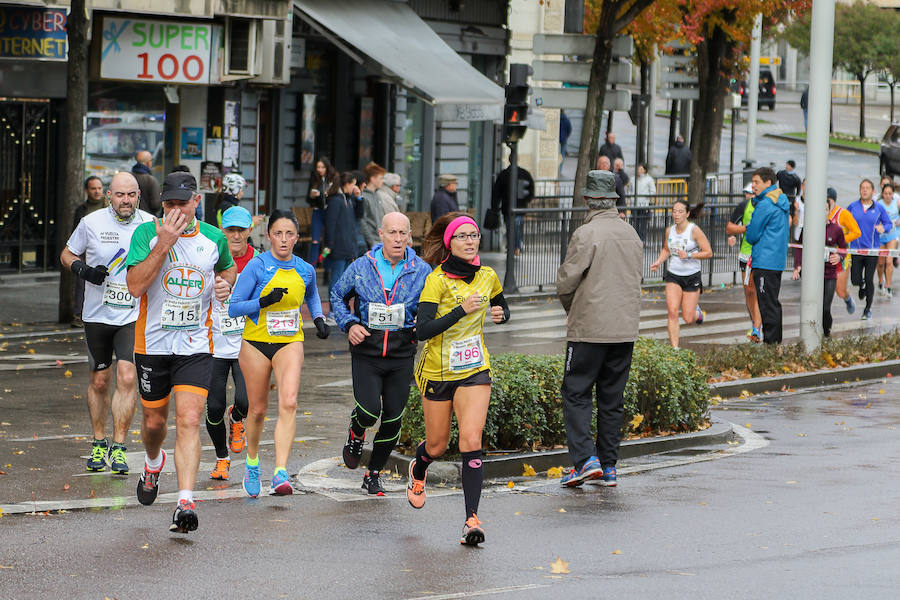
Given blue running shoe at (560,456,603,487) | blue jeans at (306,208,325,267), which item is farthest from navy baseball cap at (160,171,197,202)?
blue jeans at (306,208,325,267)

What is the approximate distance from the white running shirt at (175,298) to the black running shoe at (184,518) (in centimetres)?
82

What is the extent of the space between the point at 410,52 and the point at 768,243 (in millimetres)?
11723

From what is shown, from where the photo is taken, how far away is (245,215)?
34.1ft

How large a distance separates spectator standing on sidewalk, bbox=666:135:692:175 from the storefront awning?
1264 cm

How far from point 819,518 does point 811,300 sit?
302 inches

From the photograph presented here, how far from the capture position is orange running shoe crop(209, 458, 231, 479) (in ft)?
33.6

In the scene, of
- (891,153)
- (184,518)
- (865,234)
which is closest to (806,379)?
(865,234)

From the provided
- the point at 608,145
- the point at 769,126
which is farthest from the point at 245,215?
the point at 769,126

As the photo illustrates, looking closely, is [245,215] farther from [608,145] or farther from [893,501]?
[608,145]

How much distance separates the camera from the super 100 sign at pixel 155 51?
2306 cm

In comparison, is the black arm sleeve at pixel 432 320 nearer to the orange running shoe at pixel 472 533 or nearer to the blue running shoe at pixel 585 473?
the orange running shoe at pixel 472 533

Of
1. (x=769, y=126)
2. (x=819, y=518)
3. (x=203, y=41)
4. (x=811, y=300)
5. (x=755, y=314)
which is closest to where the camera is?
(x=819, y=518)

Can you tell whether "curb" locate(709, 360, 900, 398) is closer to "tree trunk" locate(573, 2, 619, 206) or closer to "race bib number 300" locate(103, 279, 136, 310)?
"race bib number 300" locate(103, 279, 136, 310)

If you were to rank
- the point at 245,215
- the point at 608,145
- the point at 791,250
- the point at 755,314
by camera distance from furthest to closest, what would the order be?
the point at 608,145 → the point at 791,250 → the point at 755,314 → the point at 245,215
